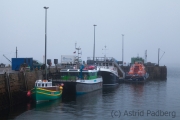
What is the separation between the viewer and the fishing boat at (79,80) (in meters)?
39.8

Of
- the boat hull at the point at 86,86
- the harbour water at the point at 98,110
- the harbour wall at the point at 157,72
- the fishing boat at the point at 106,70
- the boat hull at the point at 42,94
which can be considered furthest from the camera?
the harbour wall at the point at 157,72

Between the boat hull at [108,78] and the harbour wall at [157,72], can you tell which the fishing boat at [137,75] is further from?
the harbour wall at [157,72]

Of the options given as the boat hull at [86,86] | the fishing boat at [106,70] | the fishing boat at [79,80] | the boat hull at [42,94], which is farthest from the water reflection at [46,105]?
the fishing boat at [106,70]

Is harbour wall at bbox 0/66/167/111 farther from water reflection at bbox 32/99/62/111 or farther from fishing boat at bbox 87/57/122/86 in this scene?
fishing boat at bbox 87/57/122/86

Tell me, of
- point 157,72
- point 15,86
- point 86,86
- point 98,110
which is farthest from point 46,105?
point 157,72

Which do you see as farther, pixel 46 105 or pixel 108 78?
pixel 108 78

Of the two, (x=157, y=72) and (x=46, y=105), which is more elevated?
(x=157, y=72)

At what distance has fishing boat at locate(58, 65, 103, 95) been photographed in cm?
3975

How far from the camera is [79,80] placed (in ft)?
132

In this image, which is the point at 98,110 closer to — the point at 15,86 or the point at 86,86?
the point at 15,86

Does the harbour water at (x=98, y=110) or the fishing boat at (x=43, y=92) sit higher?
the fishing boat at (x=43, y=92)

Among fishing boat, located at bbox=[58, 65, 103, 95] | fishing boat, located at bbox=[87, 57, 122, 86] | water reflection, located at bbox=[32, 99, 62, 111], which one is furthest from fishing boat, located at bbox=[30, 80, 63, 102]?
fishing boat, located at bbox=[87, 57, 122, 86]

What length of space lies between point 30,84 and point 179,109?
55.0ft

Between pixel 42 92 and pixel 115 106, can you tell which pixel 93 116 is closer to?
pixel 115 106
